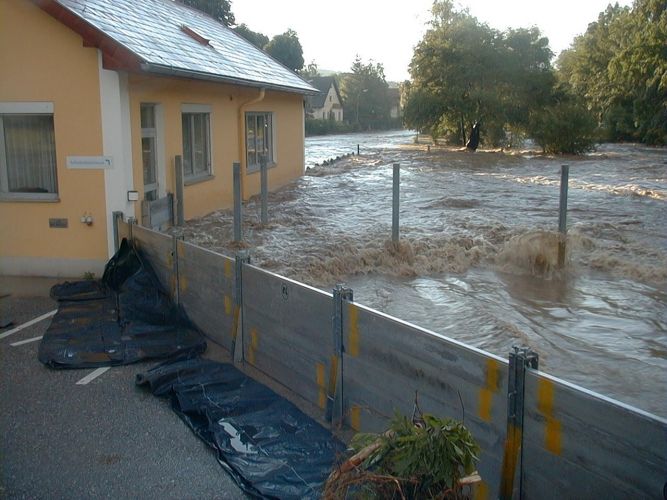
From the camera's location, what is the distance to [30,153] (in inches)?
424

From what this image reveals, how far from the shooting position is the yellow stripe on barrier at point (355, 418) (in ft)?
17.7

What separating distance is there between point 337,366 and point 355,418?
408 mm

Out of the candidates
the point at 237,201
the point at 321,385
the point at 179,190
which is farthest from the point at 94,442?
the point at 179,190

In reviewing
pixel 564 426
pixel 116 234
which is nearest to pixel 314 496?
pixel 564 426

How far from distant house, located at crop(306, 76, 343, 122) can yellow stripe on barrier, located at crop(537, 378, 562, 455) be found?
81845mm

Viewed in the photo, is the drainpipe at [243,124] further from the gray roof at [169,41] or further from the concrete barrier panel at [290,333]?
the concrete barrier panel at [290,333]

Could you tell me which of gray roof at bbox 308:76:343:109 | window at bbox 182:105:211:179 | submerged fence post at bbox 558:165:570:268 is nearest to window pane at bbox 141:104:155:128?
window at bbox 182:105:211:179

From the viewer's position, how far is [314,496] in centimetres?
453

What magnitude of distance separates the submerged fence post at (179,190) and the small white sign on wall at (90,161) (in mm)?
2345

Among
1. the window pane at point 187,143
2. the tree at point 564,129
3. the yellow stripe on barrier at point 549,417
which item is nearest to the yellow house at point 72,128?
the window pane at point 187,143

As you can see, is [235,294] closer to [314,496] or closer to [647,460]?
[314,496]

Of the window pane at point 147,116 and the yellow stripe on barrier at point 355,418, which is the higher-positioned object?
the window pane at point 147,116

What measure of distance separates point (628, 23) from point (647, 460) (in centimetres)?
5372

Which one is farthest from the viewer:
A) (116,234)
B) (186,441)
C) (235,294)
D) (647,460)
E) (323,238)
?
(323,238)
